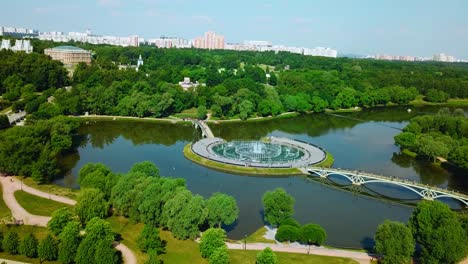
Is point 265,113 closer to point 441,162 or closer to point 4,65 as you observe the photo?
point 441,162

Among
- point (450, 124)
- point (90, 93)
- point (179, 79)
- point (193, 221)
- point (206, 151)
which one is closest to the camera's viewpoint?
point (193, 221)

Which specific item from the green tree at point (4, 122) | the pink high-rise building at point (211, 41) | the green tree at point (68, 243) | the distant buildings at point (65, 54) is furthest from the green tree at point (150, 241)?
the pink high-rise building at point (211, 41)

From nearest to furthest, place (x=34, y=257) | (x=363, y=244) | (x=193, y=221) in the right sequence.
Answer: (x=34, y=257) < (x=193, y=221) < (x=363, y=244)

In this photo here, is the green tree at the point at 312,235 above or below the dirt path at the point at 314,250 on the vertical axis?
above

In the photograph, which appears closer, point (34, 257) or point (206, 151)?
point (34, 257)

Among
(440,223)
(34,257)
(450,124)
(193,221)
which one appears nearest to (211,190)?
(193,221)

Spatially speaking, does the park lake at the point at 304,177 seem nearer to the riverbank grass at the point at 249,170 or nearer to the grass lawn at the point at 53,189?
the riverbank grass at the point at 249,170

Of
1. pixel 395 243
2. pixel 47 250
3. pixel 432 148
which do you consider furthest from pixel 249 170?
pixel 47 250
